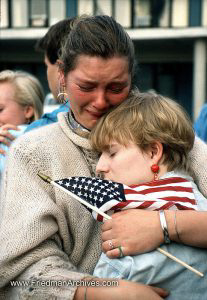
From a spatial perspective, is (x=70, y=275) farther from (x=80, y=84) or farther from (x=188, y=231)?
(x=80, y=84)

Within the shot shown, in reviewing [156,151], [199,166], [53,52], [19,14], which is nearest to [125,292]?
[156,151]

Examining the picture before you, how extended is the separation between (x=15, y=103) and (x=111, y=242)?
242 centimetres

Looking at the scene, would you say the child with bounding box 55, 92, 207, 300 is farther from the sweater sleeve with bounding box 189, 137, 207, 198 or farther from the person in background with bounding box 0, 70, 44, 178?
the person in background with bounding box 0, 70, 44, 178

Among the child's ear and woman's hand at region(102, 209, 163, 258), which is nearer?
woman's hand at region(102, 209, 163, 258)

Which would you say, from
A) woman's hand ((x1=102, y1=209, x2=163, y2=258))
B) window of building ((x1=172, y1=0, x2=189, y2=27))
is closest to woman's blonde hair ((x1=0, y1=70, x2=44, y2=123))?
woman's hand ((x1=102, y1=209, x2=163, y2=258))

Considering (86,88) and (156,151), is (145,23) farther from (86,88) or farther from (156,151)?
(156,151)

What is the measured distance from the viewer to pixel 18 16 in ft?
89.7

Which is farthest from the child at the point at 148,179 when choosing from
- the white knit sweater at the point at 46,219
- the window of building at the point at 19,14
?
the window of building at the point at 19,14

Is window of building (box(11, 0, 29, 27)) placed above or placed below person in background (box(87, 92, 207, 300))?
below

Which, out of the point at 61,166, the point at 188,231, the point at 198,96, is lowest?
the point at 198,96

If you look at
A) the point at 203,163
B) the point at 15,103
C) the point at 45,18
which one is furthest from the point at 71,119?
the point at 45,18

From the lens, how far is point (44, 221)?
234cm

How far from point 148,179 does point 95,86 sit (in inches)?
18.8

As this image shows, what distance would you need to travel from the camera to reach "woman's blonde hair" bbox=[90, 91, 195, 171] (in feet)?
8.11
